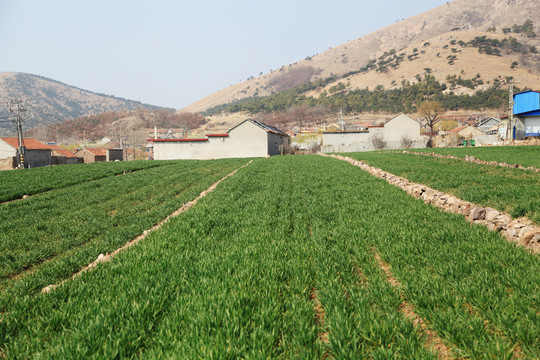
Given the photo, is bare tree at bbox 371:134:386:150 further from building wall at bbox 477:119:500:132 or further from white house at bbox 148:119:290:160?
building wall at bbox 477:119:500:132

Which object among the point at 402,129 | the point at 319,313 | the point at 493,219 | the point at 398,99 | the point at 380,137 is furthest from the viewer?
the point at 398,99

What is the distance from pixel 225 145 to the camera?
179 ft

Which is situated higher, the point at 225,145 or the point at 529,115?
the point at 529,115

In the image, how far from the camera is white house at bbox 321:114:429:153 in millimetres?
57375

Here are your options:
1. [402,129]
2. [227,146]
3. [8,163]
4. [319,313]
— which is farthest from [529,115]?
[8,163]

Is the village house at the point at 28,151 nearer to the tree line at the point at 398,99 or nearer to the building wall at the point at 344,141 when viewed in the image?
the building wall at the point at 344,141

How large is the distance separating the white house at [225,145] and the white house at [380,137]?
617 inches

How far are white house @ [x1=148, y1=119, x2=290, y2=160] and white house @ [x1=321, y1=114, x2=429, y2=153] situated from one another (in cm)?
1568

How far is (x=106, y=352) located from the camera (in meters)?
2.49

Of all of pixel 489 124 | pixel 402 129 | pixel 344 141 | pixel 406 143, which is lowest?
pixel 406 143

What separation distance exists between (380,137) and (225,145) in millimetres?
33616

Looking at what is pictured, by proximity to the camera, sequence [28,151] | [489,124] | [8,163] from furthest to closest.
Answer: [489,124]
[28,151]
[8,163]

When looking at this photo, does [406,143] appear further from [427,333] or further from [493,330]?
[427,333]

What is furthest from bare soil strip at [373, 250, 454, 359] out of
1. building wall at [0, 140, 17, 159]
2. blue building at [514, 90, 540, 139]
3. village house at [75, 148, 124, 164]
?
village house at [75, 148, 124, 164]
